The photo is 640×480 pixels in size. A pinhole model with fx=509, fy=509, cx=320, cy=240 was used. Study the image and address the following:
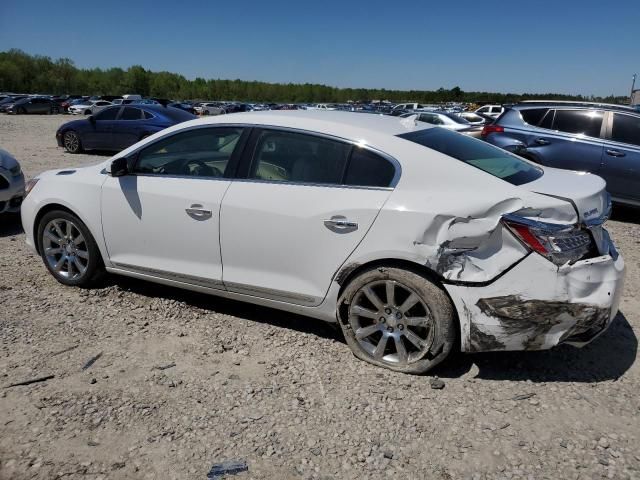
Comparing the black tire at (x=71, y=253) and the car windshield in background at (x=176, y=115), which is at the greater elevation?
the car windshield in background at (x=176, y=115)

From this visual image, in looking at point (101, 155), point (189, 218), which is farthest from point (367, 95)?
point (189, 218)

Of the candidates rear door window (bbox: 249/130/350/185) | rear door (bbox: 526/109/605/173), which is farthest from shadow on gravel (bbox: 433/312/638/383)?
rear door (bbox: 526/109/605/173)

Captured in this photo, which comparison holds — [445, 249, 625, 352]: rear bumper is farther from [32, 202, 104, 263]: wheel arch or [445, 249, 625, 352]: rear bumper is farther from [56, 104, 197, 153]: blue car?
[56, 104, 197, 153]: blue car

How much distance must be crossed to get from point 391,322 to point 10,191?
5.35 meters

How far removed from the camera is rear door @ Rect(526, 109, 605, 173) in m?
7.47

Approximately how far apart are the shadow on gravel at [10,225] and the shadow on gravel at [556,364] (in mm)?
5442

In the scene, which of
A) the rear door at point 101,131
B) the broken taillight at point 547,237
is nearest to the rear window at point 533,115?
the broken taillight at point 547,237

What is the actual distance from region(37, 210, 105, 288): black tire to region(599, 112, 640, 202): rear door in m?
6.79

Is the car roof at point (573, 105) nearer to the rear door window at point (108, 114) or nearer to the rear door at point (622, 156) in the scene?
the rear door at point (622, 156)

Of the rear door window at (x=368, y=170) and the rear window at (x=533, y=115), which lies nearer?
the rear door window at (x=368, y=170)

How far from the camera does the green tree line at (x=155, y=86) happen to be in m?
87.8

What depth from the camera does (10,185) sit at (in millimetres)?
6203

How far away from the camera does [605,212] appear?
307cm

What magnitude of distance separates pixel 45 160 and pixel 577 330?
42.3 ft
